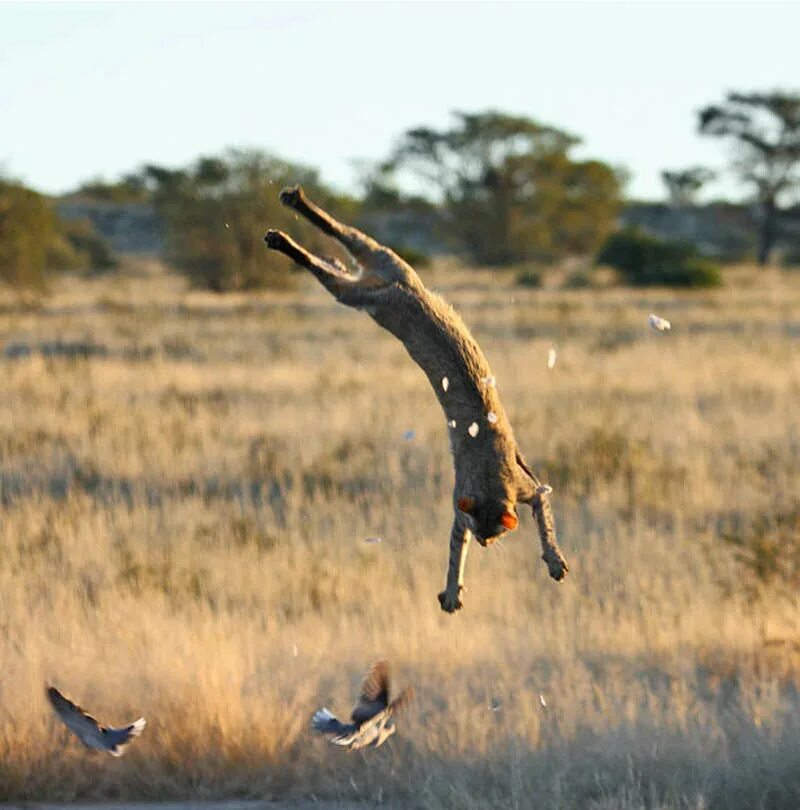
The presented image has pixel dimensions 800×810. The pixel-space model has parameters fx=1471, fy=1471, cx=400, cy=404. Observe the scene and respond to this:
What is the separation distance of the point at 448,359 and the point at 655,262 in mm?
45884

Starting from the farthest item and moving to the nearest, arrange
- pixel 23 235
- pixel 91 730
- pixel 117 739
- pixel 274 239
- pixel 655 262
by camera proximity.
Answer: pixel 655 262 → pixel 23 235 → pixel 91 730 → pixel 117 739 → pixel 274 239

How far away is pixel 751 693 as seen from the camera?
589cm

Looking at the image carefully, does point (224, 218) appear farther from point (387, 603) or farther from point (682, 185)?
point (682, 185)

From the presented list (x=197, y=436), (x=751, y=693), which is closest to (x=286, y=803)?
(x=751, y=693)

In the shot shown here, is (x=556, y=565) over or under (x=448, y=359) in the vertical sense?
under

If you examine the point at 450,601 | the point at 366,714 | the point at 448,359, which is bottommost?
the point at 366,714

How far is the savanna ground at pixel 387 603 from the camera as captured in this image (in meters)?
5.50

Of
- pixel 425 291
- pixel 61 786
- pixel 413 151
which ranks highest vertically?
pixel 413 151

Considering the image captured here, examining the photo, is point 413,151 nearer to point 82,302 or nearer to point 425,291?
point 82,302

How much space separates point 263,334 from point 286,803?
2009cm

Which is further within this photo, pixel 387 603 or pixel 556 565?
pixel 387 603

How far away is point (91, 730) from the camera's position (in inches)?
165

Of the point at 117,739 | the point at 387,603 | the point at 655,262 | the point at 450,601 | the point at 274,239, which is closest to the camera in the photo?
the point at 274,239

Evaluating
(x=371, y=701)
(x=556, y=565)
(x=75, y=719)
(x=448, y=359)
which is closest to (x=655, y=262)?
(x=75, y=719)
